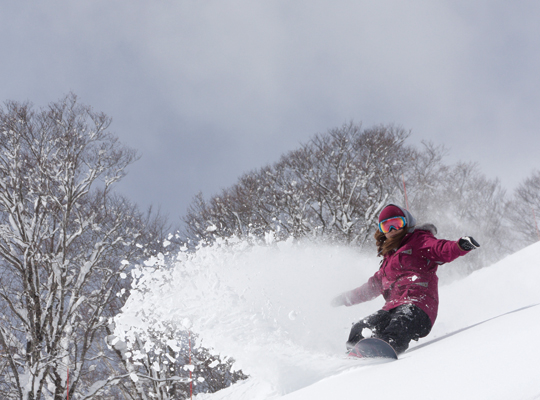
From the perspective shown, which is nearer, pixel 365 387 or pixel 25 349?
pixel 365 387

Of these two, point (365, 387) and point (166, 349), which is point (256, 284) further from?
point (166, 349)

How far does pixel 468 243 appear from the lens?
2736 mm

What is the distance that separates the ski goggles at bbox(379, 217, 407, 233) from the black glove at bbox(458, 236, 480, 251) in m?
0.78

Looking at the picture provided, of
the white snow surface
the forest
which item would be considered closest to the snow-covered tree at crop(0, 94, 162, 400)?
the forest

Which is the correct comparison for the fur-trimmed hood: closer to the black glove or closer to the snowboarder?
the snowboarder

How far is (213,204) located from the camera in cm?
1559

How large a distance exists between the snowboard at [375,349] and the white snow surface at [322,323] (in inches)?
3.6

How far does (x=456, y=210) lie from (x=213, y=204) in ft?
38.0

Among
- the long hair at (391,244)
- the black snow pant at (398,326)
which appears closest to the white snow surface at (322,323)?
the black snow pant at (398,326)

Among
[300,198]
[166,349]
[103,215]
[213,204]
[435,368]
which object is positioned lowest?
[435,368]

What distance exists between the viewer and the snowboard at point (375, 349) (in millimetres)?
2416

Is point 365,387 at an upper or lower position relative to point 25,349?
lower

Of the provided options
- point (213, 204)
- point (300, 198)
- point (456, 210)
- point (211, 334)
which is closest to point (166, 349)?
point (213, 204)

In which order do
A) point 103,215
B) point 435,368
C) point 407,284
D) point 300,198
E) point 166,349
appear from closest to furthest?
1. point 435,368
2. point 407,284
3. point 103,215
4. point 166,349
5. point 300,198
